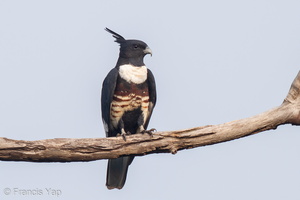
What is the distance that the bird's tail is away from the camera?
30.0 ft

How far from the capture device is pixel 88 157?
6988 mm

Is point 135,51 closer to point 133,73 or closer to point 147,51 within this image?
point 147,51

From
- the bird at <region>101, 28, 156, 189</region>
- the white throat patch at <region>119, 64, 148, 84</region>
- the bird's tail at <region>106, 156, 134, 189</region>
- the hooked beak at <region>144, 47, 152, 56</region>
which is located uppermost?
the hooked beak at <region>144, 47, 152, 56</region>

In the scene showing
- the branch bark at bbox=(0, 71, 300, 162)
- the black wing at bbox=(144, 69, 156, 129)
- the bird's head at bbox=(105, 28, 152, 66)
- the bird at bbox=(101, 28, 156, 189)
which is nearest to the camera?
the branch bark at bbox=(0, 71, 300, 162)

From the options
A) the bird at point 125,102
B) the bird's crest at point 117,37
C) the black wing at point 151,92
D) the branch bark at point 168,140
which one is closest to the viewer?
the branch bark at point 168,140

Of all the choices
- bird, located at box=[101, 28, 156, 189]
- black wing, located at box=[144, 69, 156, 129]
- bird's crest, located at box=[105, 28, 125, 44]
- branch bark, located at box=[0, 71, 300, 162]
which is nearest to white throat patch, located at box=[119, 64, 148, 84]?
bird, located at box=[101, 28, 156, 189]

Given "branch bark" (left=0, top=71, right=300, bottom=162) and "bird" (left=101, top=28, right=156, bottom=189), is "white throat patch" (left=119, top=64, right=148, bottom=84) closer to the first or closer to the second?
"bird" (left=101, top=28, right=156, bottom=189)

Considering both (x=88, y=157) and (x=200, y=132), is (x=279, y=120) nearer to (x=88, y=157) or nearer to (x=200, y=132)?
(x=200, y=132)

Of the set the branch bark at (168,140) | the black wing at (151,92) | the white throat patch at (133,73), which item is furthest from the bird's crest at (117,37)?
the branch bark at (168,140)

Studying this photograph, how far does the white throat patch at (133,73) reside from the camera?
9.08 meters

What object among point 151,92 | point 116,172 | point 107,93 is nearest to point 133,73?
point 151,92

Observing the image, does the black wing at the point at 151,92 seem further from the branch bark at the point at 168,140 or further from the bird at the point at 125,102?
the branch bark at the point at 168,140

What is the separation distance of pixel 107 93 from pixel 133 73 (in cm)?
63

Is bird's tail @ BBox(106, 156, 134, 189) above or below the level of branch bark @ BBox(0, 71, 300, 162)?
below
